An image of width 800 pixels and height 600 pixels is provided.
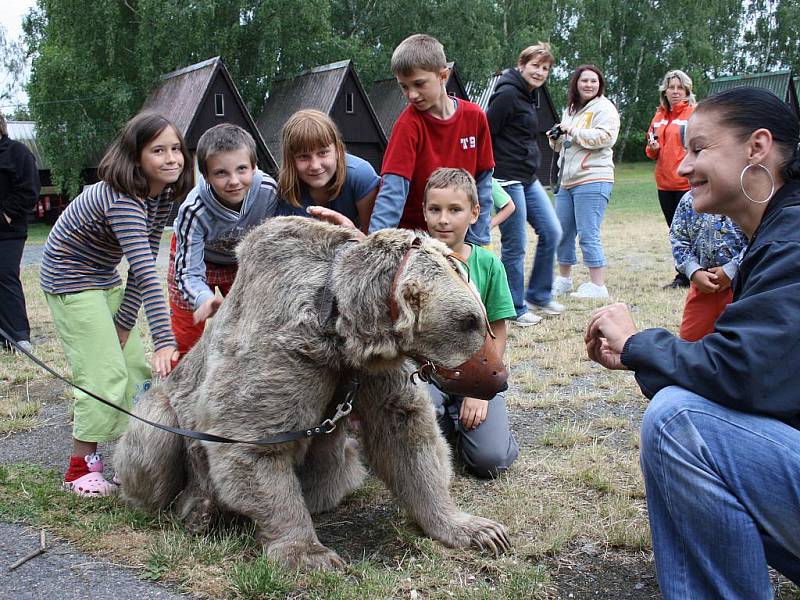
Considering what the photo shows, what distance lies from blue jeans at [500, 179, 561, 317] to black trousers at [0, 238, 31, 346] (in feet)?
15.5

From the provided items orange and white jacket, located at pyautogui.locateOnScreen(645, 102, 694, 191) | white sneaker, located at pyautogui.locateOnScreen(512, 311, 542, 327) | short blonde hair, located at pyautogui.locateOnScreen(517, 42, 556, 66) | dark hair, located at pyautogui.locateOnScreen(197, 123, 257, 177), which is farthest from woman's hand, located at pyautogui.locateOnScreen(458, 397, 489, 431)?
orange and white jacket, located at pyautogui.locateOnScreen(645, 102, 694, 191)

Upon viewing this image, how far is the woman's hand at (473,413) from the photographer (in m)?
4.00

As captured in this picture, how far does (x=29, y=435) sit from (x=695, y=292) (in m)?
4.29

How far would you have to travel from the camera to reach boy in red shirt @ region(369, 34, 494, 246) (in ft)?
14.4

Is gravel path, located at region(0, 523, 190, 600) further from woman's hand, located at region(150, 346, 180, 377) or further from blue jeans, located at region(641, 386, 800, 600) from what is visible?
blue jeans, located at region(641, 386, 800, 600)

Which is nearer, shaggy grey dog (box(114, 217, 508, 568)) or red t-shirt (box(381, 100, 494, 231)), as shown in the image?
shaggy grey dog (box(114, 217, 508, 568))

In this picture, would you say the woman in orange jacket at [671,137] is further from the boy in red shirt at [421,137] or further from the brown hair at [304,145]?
the brown hair at [304,145]

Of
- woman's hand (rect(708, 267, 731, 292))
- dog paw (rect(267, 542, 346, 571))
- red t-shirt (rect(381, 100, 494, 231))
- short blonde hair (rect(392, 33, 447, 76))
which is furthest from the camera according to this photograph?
red t-shirt (rect(381, 100, 494, 231))

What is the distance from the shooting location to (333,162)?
4.11m

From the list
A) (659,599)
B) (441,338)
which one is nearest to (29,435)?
(441,338)

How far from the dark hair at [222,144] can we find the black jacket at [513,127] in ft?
12.0

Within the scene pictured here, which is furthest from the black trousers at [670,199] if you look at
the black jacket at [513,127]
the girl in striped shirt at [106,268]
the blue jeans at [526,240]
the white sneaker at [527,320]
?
the girl in striped shirt at [106,268]

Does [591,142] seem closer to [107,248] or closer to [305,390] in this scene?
[107,248]

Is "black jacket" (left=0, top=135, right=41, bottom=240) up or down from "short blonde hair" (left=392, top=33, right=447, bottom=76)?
down
